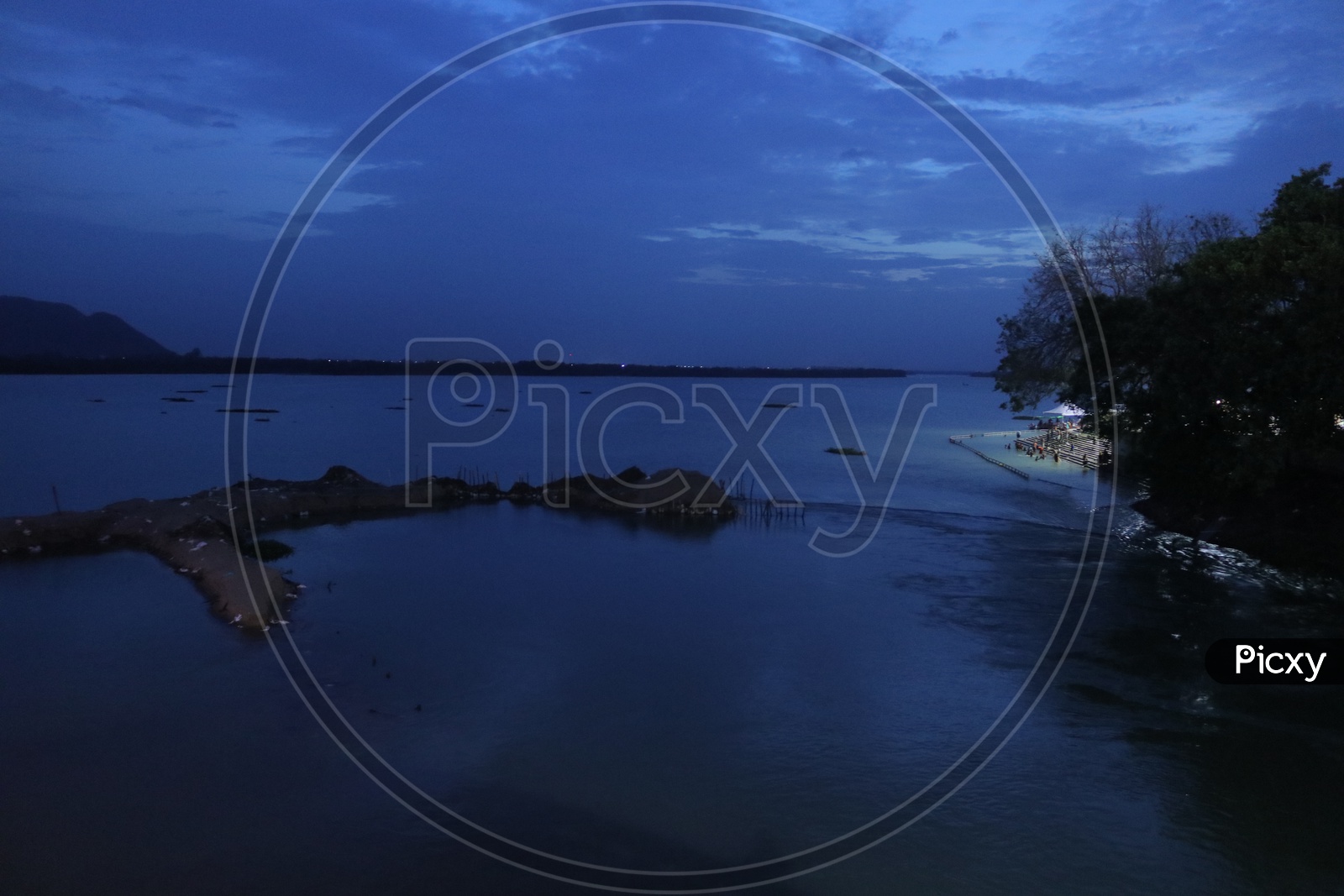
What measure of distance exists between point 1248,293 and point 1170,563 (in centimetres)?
706

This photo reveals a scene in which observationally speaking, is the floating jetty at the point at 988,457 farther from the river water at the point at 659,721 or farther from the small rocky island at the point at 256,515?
the small rocky island at the point at 256,515

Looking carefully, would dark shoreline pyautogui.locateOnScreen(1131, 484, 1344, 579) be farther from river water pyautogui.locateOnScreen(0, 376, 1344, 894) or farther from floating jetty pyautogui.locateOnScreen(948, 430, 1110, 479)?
floating jetty pyautogui.locateOnScreen(948, 430, 1110, 479)

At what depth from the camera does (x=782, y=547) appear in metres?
24.5

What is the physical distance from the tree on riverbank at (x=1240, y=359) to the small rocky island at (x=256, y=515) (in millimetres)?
12226

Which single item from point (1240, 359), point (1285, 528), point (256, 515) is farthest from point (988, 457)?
point (256, 515)

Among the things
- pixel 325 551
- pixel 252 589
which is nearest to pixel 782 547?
pixel 325 551

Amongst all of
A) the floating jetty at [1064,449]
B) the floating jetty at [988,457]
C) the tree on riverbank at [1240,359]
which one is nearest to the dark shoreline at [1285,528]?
the tree on riverbank at [1240,359]

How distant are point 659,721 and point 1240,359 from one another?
15837 millimetres

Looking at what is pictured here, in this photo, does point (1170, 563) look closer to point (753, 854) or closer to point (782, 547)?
point (782, 547)

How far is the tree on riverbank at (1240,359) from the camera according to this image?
1844 cm

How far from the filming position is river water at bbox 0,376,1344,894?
904 centimetres

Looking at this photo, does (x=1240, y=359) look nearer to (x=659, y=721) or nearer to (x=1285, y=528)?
(x=1285, y=528)

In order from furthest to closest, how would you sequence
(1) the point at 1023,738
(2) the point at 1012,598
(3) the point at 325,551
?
(3) the point at 325,551
(2) the point at 1012,598
(1) the point at 1023,738

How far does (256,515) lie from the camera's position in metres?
25.1
